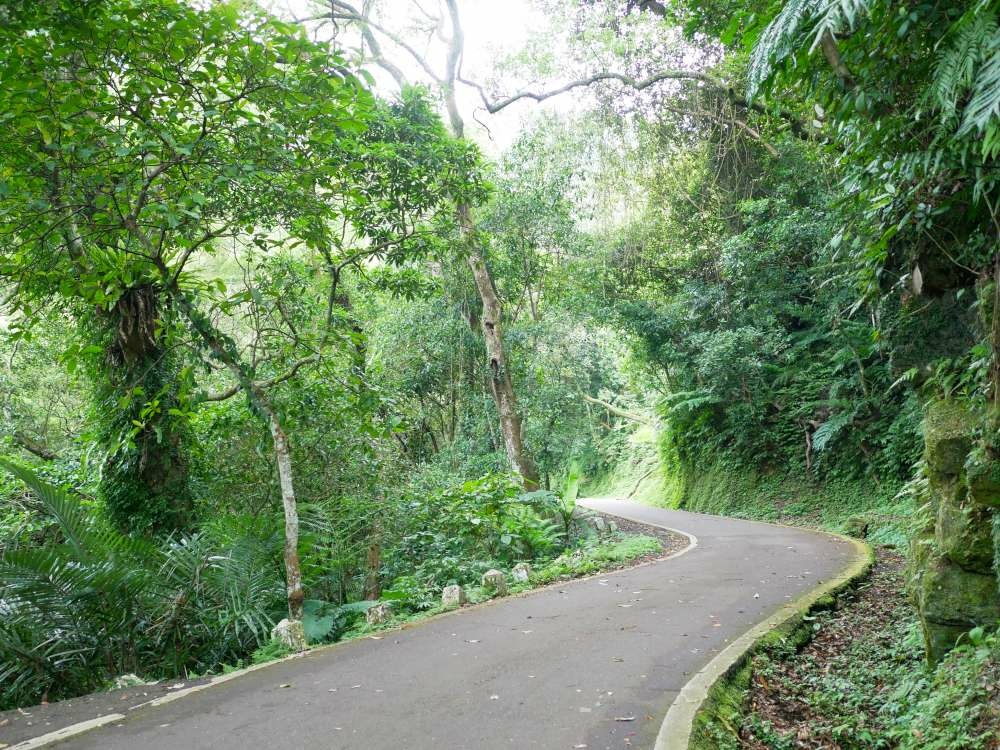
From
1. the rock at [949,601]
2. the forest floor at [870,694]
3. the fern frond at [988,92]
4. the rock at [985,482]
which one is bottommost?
the forest floor at [870,694]

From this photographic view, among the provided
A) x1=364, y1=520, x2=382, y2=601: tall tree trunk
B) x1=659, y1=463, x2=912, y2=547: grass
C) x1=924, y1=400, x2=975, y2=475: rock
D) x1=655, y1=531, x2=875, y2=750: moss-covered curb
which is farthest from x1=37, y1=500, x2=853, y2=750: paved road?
x1=659, y1=463, x2=912, y2=547: grass

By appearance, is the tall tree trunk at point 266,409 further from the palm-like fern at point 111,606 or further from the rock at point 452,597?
the rock at point 452,597

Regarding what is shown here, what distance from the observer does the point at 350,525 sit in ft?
31.9

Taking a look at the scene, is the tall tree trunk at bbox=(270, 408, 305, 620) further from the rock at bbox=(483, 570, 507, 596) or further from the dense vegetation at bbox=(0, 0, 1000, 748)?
the rock at bbox=(483, 570, 507, 596)

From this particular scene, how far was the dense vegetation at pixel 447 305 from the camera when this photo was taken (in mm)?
4594

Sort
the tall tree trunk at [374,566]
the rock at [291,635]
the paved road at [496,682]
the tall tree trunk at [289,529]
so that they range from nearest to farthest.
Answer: the paved road at [496,682], the rock at [291,635], the tall tree trunk at [289,529], the tall tree trunk at [374,566]

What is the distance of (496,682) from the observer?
16.5 ft

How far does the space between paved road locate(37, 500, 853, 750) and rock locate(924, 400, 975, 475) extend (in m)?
2.31

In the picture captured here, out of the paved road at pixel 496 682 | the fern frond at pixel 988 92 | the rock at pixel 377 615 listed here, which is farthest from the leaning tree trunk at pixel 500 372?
the fern frond at pixel 988 92

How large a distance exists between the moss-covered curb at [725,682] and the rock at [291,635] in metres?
3.81

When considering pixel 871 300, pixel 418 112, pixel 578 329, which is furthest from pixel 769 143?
pixel 871 300

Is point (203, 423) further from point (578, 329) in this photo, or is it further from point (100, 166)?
point (578, 329)

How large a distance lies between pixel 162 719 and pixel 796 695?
→ 179 inches

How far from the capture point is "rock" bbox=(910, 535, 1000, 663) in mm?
4383
